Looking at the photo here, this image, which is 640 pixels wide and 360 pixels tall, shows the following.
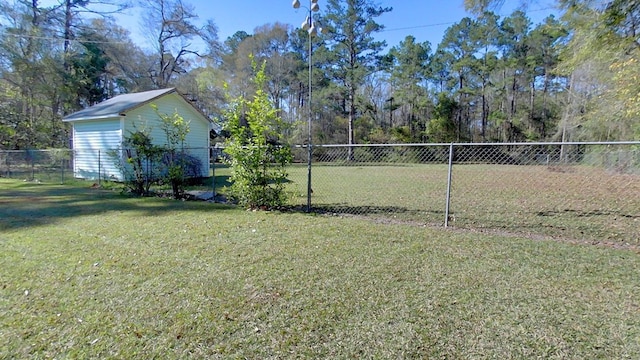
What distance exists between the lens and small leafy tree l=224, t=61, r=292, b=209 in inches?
238

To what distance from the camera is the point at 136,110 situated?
11.2 metres

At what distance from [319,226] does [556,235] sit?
3.66 meters

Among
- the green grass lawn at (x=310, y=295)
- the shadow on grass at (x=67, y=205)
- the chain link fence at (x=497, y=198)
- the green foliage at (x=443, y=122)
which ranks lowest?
the green grass lawn at (x=310, y=295)

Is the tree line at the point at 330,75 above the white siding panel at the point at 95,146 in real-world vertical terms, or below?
above

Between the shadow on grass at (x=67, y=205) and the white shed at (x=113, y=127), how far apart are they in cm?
259

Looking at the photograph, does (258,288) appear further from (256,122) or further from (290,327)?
(256,122)

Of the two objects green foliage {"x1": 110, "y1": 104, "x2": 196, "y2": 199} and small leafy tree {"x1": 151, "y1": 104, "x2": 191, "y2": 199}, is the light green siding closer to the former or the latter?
green foliage {"x1": 110, "y1": 104, "x2": 196, "y2": 199}

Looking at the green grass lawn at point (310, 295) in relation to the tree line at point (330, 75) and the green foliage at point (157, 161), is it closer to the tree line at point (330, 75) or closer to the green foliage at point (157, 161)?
the green foliage at point (157, 161)

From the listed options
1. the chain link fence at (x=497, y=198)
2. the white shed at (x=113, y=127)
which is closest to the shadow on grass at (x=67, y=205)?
the chain link fence at (x=497, y=198)

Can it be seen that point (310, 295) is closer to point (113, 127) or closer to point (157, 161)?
point (157, 161)

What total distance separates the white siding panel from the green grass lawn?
7.39 metres

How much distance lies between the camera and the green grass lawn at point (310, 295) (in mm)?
1990

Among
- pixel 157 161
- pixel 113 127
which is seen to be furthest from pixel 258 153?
pixel 113 127

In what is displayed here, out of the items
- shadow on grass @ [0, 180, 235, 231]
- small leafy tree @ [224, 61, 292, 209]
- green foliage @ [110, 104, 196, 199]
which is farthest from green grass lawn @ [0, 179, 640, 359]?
green foliage @ [110, 104, 196, 199]
